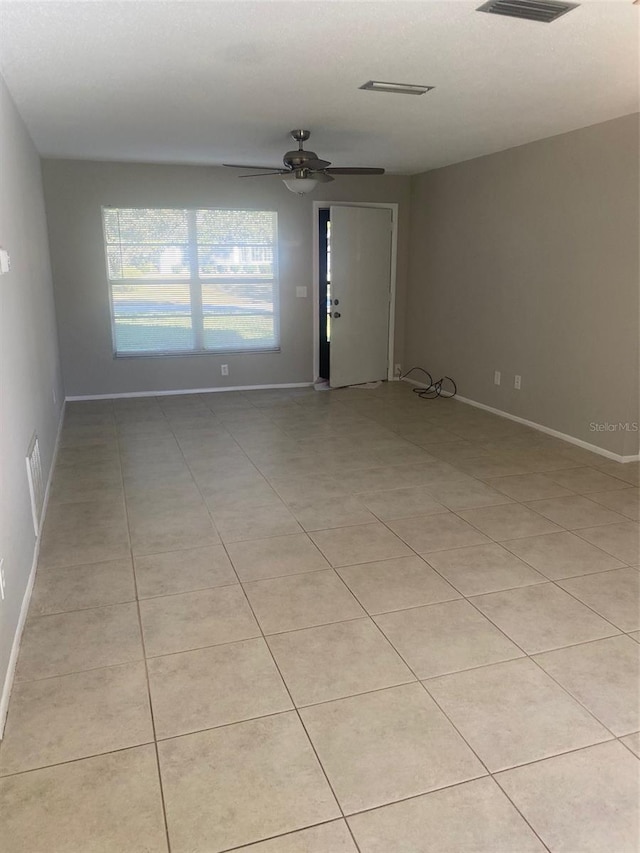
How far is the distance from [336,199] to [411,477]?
3.82m

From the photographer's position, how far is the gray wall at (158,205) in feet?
18.9

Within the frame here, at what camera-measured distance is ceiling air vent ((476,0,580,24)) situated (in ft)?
7.32

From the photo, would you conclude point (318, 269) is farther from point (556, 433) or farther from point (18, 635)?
point (18, 635)

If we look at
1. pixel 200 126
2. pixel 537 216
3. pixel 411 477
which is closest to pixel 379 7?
pixel 200 126

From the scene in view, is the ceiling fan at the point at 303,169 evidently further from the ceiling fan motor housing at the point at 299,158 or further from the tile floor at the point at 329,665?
the tile floor at the point at 329,665

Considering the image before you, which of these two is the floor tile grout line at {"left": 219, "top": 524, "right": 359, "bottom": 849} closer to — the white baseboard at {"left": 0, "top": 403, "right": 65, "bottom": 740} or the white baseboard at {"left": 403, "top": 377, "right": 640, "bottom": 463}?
the white baseboard at {"left": 0, "top": 403, "right": 65, "bottom": 740}

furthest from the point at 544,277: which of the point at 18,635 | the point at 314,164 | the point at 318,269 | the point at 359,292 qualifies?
the point at 18,635

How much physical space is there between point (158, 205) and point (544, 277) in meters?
3.67

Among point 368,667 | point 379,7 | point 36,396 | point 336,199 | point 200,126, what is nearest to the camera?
point 368,667

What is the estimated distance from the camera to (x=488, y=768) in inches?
66.0

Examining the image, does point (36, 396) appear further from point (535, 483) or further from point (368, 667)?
point (535, 483)

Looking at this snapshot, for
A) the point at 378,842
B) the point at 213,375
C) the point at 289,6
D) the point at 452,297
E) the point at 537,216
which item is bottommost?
the point at 378,842

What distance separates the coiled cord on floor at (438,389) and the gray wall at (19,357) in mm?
3538

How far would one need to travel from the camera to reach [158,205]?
5.96 metres
